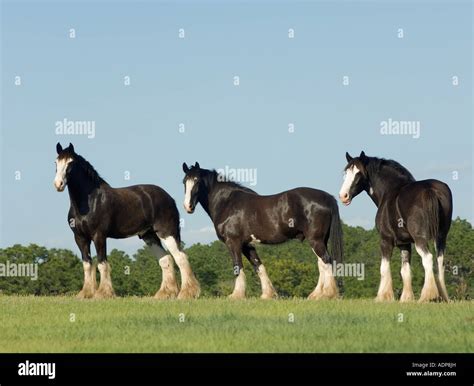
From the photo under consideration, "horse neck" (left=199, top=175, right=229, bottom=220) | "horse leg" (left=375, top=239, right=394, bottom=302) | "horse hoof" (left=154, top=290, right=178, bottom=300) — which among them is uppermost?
"horse neck" (left=199, top=175, right=229, bottom=220)

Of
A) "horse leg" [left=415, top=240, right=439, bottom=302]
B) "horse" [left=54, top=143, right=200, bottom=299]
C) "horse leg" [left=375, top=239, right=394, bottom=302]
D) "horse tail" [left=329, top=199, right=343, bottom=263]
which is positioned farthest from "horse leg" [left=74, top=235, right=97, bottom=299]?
"horse leg" [left=415, top=240, right=439, bottom=302]

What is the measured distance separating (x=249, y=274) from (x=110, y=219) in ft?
179

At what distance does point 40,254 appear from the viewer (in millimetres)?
74875

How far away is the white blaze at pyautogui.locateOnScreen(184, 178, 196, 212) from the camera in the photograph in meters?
20.5

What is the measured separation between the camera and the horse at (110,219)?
65.4 ft

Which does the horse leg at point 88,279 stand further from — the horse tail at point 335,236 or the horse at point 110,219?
the horse tail at point 335,236

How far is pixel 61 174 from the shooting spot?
64.5ft

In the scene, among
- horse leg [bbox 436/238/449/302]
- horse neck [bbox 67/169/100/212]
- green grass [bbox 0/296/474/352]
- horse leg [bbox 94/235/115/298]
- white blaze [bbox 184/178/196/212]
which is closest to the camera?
green grass [bbox 0/296/474/352]

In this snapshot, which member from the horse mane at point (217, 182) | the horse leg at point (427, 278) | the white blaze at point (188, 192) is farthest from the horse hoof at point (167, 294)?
the horse leg at point (427, 278)

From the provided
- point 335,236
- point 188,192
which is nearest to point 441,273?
point 335,236

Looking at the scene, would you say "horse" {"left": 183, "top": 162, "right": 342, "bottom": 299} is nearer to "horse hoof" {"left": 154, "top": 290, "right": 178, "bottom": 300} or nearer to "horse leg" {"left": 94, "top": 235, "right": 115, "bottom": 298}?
"horse hoof" {"left": 154, "top": 290, "right": 178, "bottom": 300}

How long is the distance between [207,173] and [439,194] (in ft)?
19.5
